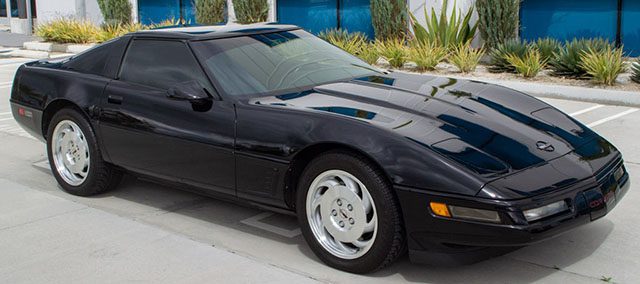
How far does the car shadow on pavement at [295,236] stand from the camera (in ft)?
14.0

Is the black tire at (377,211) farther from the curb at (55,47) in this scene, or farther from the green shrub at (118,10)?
the green shrub at (118,10)

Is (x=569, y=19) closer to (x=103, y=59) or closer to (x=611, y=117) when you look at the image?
(x=611, y=117)

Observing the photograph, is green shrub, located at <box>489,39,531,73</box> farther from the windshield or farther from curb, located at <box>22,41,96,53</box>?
curb, located at <box>22,41,96,53</box>

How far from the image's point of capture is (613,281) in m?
4.14

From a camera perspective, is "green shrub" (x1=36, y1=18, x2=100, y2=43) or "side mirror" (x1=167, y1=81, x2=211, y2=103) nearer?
"side mirror" (x1=167, y1=81, x2=211, y2=103)

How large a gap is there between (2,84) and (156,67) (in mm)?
8804

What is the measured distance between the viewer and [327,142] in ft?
14.0

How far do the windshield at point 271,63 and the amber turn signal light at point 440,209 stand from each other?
156cm

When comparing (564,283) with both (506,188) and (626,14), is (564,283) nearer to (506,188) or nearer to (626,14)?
(506,188)

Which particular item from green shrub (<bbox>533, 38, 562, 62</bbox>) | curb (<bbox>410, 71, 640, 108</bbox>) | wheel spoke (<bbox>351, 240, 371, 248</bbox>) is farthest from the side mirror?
green shrub (<bbox>533, 38, 562, 62</bbox>)

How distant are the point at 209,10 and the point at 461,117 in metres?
15.8

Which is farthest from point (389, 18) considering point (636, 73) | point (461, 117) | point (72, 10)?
point (72, 10)

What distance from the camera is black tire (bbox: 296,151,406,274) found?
4020 millimetres

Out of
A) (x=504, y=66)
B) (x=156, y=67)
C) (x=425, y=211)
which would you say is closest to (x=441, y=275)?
Result: (x=425, y=211)
